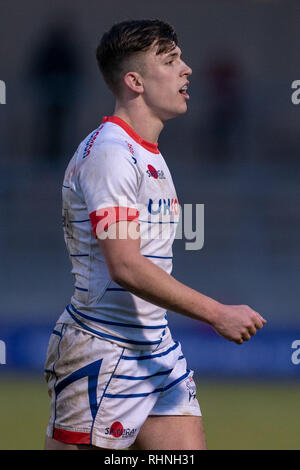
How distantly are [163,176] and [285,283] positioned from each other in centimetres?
731

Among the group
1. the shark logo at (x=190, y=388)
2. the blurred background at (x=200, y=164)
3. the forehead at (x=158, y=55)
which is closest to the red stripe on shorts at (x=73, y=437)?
the shark logo at (x=190, y=388)

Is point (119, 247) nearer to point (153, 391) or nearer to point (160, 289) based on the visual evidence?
point (160, 289)

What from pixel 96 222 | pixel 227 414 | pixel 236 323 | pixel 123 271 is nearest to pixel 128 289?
pixel 123 271

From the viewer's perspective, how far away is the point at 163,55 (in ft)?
11.8

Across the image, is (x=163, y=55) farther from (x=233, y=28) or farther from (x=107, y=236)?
(x=233, y=28)

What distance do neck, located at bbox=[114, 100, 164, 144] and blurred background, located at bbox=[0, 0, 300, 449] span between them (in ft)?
13.1

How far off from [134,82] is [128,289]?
936 mm

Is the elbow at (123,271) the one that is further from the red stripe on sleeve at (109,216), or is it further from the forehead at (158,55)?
the forehead at (158,55)

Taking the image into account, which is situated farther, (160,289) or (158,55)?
(158,55)

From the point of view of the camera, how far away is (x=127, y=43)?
3576 millimetres

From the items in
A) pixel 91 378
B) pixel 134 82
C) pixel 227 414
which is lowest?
pixel 227 414

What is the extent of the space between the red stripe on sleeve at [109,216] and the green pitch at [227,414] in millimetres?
2759

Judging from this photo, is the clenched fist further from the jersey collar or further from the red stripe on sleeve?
the jersey collar

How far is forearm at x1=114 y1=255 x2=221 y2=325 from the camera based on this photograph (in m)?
3.06
